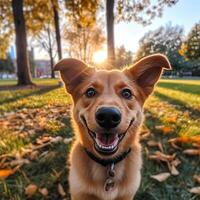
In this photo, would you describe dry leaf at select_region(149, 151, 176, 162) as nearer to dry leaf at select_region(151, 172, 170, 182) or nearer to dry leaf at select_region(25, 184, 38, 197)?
dry leaf at select_region(151, 172, 170, 182)

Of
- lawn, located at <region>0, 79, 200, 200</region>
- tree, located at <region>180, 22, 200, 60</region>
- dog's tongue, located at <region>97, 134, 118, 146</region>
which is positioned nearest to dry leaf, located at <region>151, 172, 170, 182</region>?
lawn, located at <region>0, 79, 200, 200</region>

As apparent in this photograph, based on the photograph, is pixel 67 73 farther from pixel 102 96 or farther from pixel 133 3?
pixel 133 3

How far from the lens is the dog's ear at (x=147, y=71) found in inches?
132

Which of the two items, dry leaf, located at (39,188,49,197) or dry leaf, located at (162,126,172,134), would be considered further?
dry leaf, located at (162,126,172,134)

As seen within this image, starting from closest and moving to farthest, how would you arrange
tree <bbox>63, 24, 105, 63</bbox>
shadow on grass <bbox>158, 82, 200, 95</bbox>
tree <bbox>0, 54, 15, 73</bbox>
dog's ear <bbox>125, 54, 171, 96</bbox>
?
1. dog's ear <bbox>125, 54, 171, 96</bbox>
2. shadow on grass <bbox>158, 82, 200, 95</bbox>
3. tree <bbox>63, 24, 105, 63</bbox>
4. tree <bbox>0, 54, 15, 73</bbox>

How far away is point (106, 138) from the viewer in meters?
2.84

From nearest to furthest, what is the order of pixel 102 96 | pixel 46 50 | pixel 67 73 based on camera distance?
pixel 102 96 < pixel 67 73 < pixel 46 50

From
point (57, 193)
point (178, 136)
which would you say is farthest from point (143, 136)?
point (57, 193)

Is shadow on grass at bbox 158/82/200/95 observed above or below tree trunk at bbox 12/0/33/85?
below

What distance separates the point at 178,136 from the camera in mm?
4863

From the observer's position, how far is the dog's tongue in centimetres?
283

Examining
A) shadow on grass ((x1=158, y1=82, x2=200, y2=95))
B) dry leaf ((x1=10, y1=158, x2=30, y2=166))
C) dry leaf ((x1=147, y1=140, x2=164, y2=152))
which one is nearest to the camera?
dry leaf ((x1=10, y1=158, x2=30, y2=166))

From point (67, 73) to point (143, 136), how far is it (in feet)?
7.04

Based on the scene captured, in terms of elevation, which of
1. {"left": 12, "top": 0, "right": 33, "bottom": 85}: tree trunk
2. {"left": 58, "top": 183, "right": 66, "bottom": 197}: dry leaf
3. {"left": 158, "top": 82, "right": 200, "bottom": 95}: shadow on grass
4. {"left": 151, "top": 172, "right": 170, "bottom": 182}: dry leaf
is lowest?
{"left": 158, "top": 82, "right": 200, "bottom": 95}: shadow on grass
